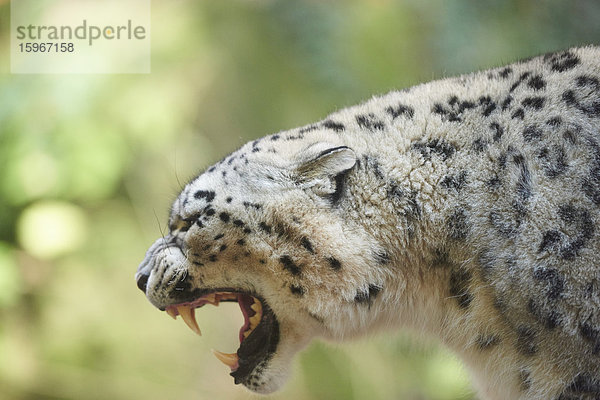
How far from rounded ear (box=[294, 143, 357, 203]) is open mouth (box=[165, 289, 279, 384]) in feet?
1.75

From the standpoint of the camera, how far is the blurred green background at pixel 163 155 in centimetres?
470

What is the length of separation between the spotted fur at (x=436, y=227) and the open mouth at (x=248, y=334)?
0.13 ft

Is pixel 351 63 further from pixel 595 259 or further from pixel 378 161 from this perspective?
pixel 595 259

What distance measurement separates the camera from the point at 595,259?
1.86m

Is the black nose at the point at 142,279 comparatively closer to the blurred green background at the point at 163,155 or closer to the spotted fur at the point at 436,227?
the spotted fur at the point at 436,227

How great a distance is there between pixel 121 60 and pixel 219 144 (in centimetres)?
105

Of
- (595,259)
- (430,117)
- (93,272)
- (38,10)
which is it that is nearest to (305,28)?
(38,10)

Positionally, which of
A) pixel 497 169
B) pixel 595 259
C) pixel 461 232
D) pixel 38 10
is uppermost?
pixel 38 10

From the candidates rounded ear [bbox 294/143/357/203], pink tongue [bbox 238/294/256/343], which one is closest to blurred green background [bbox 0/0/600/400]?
pink tongue [bbox 238/294/256/343]

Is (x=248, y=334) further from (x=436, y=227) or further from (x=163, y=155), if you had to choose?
(x=163, y=155)

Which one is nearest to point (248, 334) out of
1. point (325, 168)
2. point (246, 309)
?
point (246, 309)

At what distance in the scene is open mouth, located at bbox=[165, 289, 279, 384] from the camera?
2.51 m

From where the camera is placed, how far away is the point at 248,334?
2564 mm

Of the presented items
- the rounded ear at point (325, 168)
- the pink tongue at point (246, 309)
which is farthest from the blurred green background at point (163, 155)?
the rounded ear at point (325, 168)
